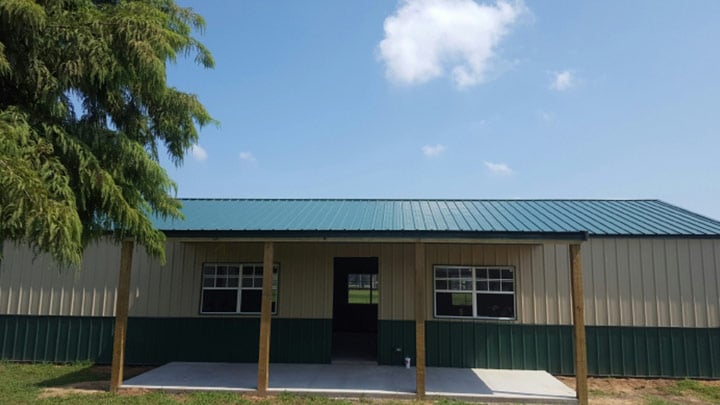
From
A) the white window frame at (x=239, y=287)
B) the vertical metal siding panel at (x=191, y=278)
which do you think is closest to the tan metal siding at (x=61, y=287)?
the vertical metal siding panel at (x=191, y=278)

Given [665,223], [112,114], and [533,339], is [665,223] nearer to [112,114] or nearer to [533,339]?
[533,339]

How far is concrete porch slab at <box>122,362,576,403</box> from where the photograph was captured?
25.1 ft

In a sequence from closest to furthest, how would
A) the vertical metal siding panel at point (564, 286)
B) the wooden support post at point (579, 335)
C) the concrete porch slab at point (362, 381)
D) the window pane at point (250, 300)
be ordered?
the wooden support post at point (579, 335), the concrete porch slab at point (362, 381), the vertical metal siding panel at point (564, 286), the window pane at point (250, 300)

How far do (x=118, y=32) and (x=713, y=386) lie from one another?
1121cm

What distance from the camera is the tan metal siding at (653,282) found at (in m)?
9.47

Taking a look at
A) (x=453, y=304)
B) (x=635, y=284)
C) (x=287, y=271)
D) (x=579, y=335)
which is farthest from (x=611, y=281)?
(x=287, y=271)

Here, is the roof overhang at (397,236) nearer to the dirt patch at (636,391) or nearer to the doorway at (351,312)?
the dirt patch at (636,391)

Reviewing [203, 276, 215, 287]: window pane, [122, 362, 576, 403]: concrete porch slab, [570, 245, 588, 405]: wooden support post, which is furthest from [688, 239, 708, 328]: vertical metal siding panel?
[203, 276, 215, 287]: window pane

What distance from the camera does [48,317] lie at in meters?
10.4

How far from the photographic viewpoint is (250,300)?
10.4m

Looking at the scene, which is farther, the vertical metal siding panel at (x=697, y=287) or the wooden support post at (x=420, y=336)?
the vertical metal siding panel at (x=697, y=287)

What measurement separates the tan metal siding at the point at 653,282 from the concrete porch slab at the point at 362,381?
196 cm

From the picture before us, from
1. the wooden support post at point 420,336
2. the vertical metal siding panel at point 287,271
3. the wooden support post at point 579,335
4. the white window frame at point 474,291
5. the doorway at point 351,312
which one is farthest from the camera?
the doorway at point 351,312

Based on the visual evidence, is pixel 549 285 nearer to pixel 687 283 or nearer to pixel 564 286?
pixel 564 286
